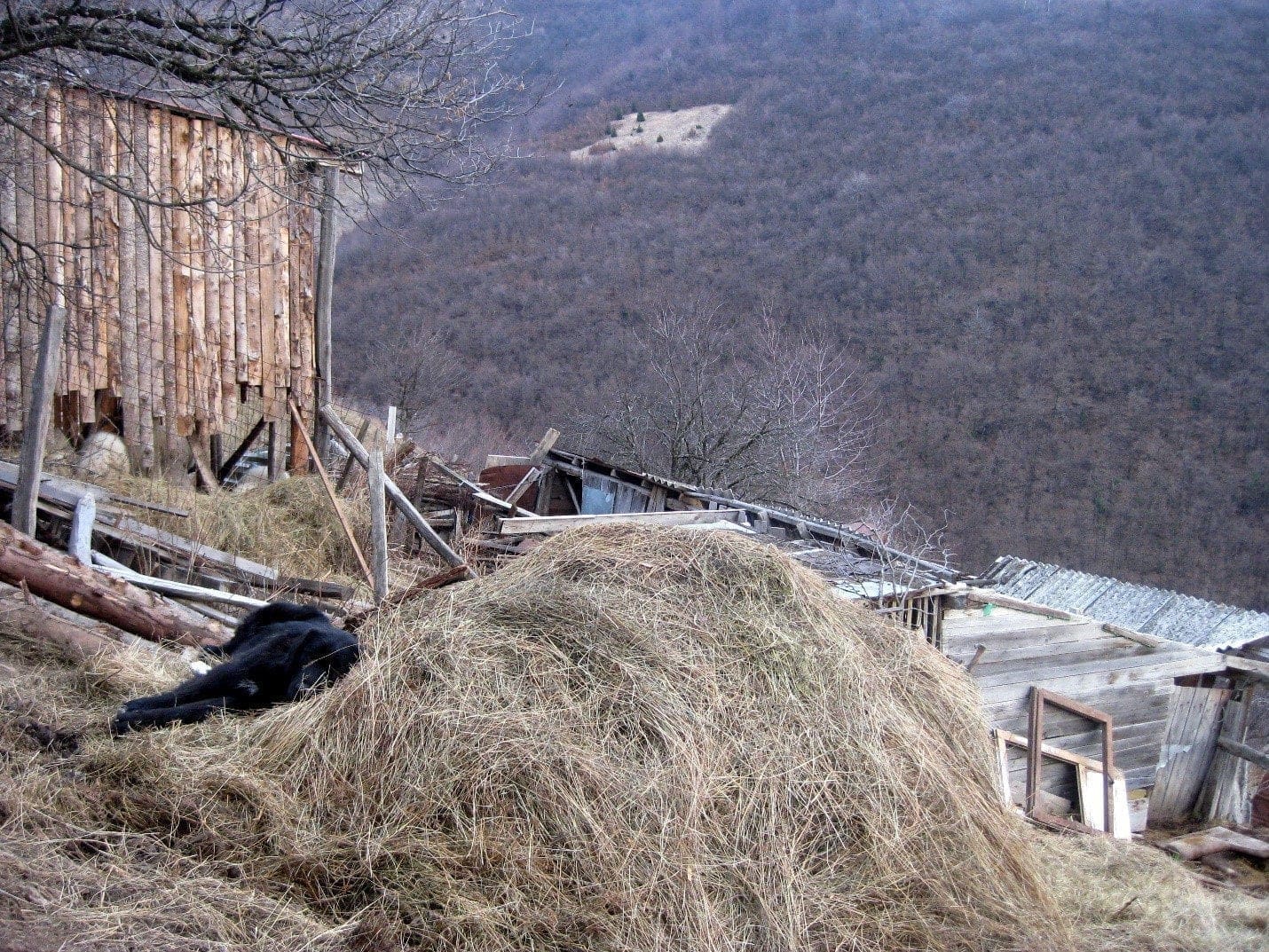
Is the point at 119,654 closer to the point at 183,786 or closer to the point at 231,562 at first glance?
the point at 183,786

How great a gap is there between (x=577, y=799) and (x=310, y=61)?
5.06 m

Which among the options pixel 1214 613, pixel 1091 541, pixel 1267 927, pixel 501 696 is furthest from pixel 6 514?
pixel 1091 541

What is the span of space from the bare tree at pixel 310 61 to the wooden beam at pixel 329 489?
9.27 ft

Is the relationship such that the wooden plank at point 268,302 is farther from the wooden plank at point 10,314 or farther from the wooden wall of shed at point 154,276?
the wooden plank at point 10,314

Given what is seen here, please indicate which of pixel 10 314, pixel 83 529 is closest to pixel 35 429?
pixel 83 529

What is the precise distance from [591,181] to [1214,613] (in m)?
49.0

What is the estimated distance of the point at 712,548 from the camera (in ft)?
16.6

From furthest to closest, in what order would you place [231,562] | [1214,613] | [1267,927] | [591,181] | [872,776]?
[591,181] < [1214,613] < [231,562] < [1267,927] < [872,776]

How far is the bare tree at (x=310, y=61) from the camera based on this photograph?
5.76 metres

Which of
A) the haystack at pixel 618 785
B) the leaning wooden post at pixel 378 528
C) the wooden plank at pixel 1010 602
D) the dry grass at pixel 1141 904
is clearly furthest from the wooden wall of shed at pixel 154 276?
the dry grass at pixel 1141 904

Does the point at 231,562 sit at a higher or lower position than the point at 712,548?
lower

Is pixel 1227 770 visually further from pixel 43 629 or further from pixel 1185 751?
pixel 43 629

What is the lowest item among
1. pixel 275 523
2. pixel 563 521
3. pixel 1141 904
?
pixel 1141 904

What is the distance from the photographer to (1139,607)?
13.1 meters
